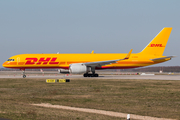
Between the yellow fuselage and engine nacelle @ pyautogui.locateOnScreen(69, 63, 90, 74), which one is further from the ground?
the yellow fuselage

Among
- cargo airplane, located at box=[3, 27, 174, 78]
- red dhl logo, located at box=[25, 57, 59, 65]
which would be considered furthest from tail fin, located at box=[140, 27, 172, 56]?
red dhl logo, located at box=[25, 57, 59, 65]

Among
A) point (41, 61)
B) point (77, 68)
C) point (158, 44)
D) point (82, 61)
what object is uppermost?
point (158, 44)

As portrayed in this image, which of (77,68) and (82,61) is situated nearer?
(77,68)

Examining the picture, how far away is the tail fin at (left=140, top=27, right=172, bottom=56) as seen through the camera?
5141 cm

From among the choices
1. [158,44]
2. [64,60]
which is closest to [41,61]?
[64,60]

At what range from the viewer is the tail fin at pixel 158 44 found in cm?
5141

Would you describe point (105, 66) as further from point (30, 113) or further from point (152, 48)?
point (30, 113)

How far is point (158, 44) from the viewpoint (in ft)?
170

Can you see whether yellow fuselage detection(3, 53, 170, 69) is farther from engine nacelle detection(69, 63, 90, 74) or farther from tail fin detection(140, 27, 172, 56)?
engine nacelle detection(69, 63, 90, 74)

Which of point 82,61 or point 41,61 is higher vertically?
point 41,61

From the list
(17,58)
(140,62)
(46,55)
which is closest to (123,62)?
(140,62)

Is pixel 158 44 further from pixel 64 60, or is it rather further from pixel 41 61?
→ pixel 41 61

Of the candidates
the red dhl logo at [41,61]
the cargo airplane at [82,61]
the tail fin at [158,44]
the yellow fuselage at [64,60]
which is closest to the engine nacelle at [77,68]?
the cargo airplane at [82,61]

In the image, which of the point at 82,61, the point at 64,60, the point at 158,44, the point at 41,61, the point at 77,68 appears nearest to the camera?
the point at 77,68
